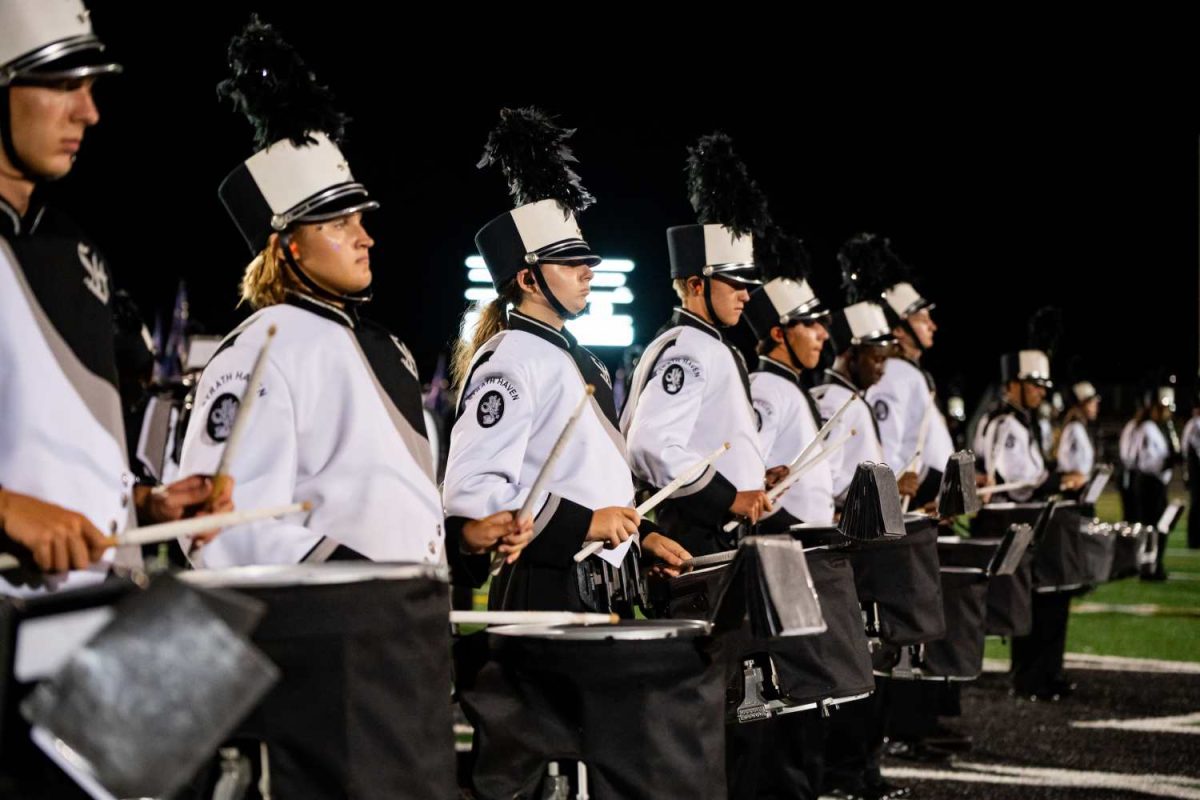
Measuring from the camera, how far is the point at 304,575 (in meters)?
2.81

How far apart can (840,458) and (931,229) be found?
2123cm

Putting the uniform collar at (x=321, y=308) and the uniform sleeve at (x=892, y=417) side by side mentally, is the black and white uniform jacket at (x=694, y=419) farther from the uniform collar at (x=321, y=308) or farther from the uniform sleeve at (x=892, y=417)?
the uniform sleeve at (x=892, y=417)

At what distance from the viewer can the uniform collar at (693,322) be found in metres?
6.22

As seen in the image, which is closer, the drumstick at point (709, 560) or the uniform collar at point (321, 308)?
the uniform collar at point (321, 308)

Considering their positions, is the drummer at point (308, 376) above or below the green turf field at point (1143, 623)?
above

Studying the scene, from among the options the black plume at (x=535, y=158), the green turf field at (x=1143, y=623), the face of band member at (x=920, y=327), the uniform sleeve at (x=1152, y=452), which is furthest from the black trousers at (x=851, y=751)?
the uniform sleeve at (x=1152, y=452)

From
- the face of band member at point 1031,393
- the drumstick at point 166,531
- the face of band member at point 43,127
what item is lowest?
the drumstick at point 166,531

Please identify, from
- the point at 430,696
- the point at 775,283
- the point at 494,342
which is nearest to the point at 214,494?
the point at 430,696

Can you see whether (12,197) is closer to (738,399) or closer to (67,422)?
(67,422)

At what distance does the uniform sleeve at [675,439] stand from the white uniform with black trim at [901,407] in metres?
3.82

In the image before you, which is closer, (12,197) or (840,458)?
(12,197)

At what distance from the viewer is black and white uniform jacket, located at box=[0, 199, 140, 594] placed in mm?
2773

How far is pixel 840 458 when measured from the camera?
26.2 feet

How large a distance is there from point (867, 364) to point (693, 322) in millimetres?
2739
